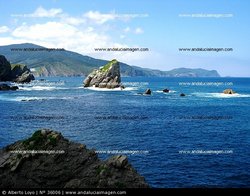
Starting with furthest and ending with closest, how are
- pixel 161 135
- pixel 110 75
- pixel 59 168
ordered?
1. pixel 110 75
2. pixel 161 135
3. pixel 59 168

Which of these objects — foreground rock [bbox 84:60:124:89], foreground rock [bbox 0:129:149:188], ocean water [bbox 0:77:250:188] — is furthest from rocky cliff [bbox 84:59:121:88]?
foreground rock [bbox 0:129:149:188]

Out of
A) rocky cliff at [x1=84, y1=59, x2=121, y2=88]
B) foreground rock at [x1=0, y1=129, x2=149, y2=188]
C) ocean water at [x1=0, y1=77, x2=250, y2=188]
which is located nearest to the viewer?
foreground rock at [x1=0, y1=129, x2=149, y2=188]

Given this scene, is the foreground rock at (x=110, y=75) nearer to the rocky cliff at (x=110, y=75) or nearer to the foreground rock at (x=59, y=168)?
the rocky cliff at (x=110, y=75)

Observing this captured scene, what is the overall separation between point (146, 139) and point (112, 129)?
11791 mm

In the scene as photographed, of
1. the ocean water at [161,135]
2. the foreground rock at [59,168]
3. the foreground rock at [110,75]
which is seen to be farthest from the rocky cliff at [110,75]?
the foreground rock at [59,168]

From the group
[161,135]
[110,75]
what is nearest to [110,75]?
[110,75]

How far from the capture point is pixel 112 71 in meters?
191

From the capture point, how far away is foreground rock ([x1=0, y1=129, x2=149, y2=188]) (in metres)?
29.8

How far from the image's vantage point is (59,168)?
3300 centimetres

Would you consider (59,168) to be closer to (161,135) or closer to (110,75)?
(161,135)

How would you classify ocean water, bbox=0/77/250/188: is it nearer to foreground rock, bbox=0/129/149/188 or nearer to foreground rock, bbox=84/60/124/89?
foreground rock, bbox=0/129/149/188

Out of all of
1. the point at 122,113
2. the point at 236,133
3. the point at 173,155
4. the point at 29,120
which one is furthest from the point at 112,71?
the point at 173,155

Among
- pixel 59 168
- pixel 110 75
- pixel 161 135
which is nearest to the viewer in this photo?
pixel 59 168

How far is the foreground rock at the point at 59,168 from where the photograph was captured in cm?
2980
